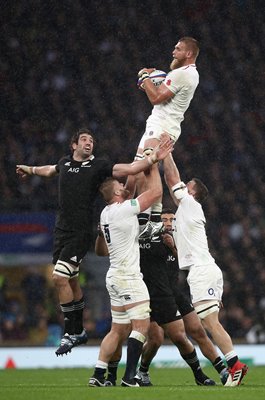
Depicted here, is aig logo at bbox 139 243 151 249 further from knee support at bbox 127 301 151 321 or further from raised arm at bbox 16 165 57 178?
raised arm at bbox 16 165 57 178

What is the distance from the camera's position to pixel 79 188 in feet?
36.7

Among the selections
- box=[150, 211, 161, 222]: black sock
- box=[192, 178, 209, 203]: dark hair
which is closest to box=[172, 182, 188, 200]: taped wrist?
box=[192, 178, 209, 203]: dark hair

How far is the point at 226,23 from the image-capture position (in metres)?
24.5

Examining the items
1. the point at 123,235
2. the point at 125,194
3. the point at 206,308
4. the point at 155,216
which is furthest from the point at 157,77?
the point at 206,308

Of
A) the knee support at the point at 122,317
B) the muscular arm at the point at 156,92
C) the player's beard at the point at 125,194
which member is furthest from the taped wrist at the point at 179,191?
the knee support at the point at 122,317

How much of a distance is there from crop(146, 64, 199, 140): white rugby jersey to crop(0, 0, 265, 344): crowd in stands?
884cm

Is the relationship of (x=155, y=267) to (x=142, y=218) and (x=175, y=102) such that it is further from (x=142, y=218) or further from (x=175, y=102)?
(x=175, y=102)

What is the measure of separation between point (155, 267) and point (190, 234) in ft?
2.66

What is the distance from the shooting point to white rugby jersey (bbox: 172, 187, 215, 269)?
36.2ft

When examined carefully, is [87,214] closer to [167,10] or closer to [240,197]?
[240,197]

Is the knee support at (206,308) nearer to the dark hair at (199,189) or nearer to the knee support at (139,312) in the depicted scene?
the knee support at (139,312)

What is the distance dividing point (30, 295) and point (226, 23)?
8.61m

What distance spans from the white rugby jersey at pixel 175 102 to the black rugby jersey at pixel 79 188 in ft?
2.44

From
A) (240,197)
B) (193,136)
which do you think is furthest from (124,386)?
(193,136)
